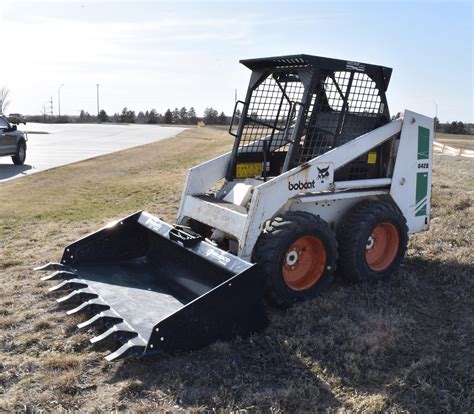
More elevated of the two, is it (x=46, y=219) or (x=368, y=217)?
(x=368, y=217)

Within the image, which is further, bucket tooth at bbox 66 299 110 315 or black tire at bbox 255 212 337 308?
black tire at bbox 255 212 337 308

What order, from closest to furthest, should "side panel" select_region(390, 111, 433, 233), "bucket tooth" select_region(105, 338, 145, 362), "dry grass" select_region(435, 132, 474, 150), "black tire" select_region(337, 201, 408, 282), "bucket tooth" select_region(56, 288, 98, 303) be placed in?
"bucket tooth" select_region(105, 338, 145, 362) < "bucket tooth" select_region(56, 288, 98, 303) < "black tire" select_region(337, 201, 408, 282) < "side panel" select_region(390, 111, 433, 233) < "dry grass" select_region(435, 132, 474, 150)

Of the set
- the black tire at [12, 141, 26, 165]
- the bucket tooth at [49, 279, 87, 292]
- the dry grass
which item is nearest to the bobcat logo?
the bucket tooth at [49, 279, 87, 292]

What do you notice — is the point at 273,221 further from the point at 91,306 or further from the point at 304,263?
the point at 91,306

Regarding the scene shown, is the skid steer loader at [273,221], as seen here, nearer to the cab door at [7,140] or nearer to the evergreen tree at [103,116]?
the cab door at [7,140]

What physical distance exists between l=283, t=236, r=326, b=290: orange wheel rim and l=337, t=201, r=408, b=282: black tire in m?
0.39

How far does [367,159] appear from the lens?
5504mm

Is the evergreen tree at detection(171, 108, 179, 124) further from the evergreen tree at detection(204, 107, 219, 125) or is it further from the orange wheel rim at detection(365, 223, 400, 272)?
the orange wheel rim at detection(365, 223, 400, 272)

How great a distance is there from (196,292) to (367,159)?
2.24m

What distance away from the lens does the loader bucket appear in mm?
3764

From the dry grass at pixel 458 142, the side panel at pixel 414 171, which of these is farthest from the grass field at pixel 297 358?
the dry grass at pixel 458 142

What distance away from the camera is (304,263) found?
4.83 m

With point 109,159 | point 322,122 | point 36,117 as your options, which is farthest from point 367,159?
point 36,117

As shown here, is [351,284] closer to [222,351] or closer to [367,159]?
[367,159]
